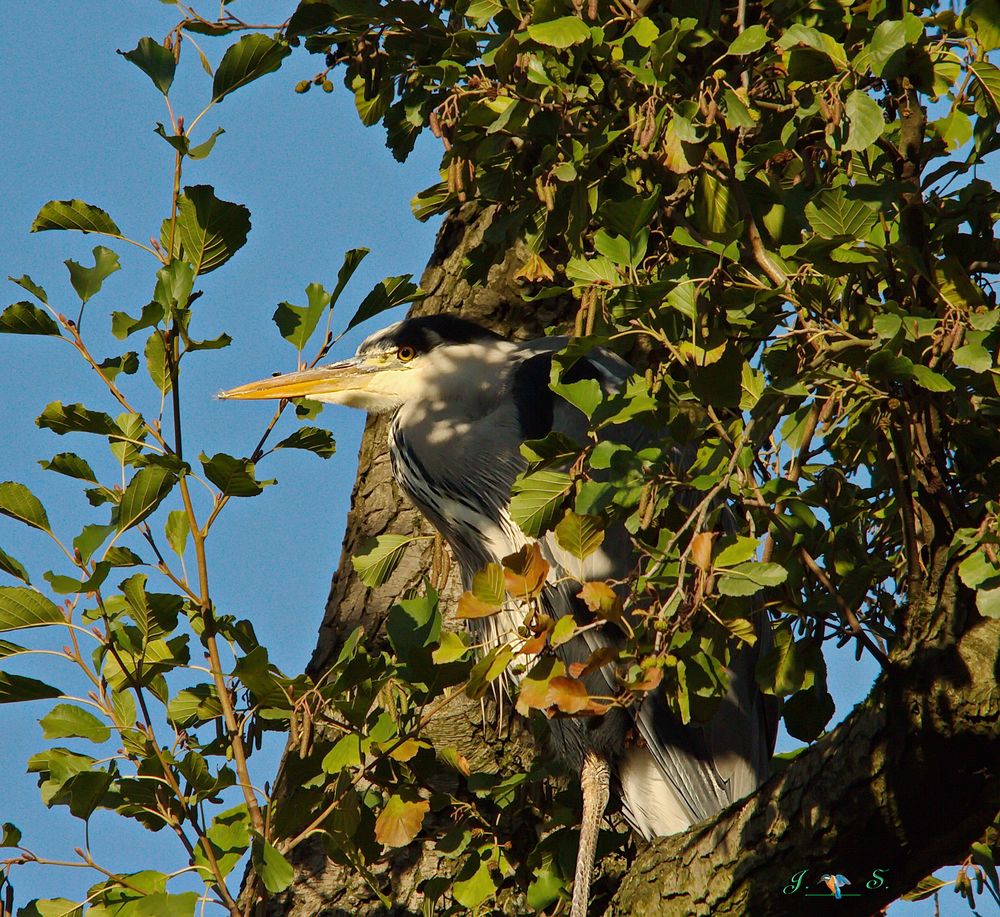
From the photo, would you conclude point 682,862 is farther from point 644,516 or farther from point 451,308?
point 451,308

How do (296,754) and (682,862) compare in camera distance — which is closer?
(296,754)

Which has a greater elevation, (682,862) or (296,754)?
(296,754)

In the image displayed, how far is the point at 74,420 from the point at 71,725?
16.2 inches

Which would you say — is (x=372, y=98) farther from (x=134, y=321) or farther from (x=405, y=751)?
(x=405, y=751)

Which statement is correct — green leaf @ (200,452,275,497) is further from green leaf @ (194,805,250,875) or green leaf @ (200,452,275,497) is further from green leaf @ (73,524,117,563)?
green leaf @ (194,805,250,875)

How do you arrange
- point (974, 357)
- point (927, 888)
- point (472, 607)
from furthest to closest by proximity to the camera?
point (927, 888) → point (472, 607) → point (974, 357)

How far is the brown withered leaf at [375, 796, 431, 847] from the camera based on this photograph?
1727 millimetres

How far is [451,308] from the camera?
3.21m

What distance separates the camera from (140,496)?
60.1 inches

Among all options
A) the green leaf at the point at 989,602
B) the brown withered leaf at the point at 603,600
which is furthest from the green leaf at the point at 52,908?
the green leaf at the point at 989,602

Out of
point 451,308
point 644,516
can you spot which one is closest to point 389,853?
point 644,516

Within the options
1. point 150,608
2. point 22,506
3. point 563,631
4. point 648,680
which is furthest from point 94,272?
point 648,680

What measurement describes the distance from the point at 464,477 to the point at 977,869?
4.90 ft

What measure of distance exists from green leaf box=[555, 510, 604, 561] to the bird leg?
88 cm
